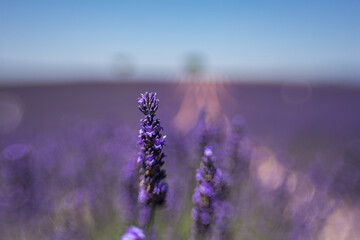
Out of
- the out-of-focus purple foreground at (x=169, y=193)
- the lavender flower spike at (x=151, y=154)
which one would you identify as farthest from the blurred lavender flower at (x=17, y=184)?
the lavender flower spike at (x=151, y=154)

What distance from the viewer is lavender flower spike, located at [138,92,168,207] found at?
1.39 meters

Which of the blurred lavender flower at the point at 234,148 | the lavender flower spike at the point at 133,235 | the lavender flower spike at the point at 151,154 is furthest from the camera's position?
the blurred lavender flower at the point at 234,148

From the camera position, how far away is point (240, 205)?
3578 millimetres

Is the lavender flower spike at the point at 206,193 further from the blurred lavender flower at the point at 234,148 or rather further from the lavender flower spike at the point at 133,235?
the blurred lavender flower at the point at 234,148

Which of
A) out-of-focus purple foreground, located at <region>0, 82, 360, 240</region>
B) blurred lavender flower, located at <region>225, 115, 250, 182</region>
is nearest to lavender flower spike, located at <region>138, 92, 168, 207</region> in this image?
out-of-focus purple foreground, located at <region>0, 82, 360, 240</region>

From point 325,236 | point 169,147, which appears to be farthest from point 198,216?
point 325,236

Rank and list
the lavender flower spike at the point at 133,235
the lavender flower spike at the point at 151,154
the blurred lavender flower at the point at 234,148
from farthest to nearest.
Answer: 1. the blurred lavender flower at the point at 234,148
2. the lavender flower spike at the point at 151,154
3. the lavender flower spike at the point at 133,235

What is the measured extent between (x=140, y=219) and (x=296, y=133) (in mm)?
8832

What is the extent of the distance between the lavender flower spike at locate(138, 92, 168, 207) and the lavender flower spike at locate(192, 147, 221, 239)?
0.19 metres

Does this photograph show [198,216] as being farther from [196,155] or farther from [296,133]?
[296,133]

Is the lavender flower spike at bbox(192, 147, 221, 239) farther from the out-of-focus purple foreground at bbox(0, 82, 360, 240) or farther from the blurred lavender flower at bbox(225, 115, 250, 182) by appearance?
the blurred lavender flower at bbox(225, 115, 250, 182)

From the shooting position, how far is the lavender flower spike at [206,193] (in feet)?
4.89

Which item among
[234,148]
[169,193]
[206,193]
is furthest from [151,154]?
[169,193]

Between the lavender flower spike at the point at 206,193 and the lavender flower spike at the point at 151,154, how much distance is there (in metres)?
0.19
